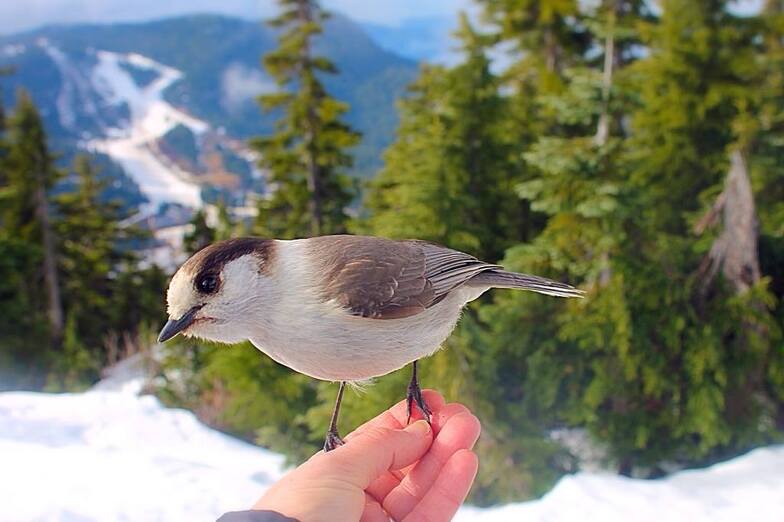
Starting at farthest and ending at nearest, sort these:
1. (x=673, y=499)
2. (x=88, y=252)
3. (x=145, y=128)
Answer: (x=145, y=128)
(x=88, y=252)
(x=673, y=499)

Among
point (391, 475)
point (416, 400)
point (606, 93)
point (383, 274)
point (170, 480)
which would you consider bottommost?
point (170, 480)

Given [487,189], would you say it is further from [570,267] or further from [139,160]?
[139,160]

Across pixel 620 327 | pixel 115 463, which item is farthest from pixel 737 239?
pixel 115 463

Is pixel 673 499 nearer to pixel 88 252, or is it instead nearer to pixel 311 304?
pixel 311 304

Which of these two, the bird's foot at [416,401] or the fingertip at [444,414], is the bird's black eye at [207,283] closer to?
the bird's foot at [416,401]

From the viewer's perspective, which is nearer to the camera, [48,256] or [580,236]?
[580,236]
